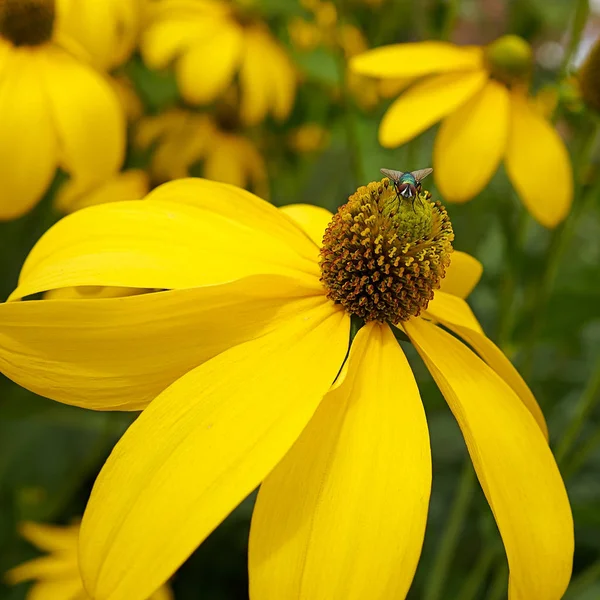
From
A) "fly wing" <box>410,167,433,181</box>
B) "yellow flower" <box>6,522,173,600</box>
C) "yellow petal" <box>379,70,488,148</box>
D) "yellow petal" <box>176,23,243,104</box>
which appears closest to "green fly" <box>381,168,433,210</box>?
"fly wing" <box>410,167,433,181</box>

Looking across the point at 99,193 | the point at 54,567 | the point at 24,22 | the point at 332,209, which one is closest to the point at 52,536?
the point at 54,567

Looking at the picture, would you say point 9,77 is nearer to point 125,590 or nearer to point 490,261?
point 125,590

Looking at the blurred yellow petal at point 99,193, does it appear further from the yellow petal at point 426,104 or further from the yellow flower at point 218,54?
the yellow petal at point 426,104

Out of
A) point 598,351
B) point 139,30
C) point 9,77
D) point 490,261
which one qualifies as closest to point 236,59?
point 139,30

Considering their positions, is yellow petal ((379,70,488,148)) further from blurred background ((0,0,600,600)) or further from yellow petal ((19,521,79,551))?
yellow petal ((19,521,79,551))

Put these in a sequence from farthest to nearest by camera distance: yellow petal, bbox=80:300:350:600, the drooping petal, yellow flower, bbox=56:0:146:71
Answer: yellow flower, bbox=56:0:146:71
the drooping petal
yellow petal, bbox=80:300:350:600

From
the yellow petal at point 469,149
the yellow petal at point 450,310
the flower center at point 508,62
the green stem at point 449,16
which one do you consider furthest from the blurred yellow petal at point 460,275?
the green stem at point 449,16
